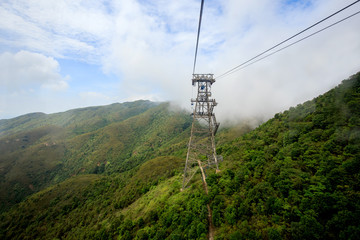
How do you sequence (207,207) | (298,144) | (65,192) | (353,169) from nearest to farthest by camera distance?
(353,169)
(207,207)
(298,144)
(65,192)

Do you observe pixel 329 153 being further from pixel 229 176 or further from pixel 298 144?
pixel 229 176

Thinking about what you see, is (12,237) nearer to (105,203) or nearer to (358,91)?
(105,203)

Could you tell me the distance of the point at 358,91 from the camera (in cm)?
2073

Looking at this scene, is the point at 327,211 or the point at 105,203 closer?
the point at 327,211

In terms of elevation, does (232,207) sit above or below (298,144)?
below

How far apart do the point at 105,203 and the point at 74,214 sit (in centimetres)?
1705

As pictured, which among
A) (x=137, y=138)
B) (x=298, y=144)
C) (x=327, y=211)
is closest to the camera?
(x=327, y=211)

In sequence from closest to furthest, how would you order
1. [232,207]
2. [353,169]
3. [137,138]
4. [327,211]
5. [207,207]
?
[327,211] → [353,169] → [232,207] → [207,207] → [137,138]

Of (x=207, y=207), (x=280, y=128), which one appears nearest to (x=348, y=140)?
(x=280, y=128)

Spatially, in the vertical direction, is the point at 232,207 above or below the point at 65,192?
above

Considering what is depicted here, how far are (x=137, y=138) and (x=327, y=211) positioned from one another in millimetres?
181725

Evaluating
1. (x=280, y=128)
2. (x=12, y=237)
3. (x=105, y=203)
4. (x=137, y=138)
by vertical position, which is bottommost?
(x=12, y=237)

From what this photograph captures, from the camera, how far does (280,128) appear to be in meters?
28.8

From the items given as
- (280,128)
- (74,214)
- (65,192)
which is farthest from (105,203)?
(280,128)
